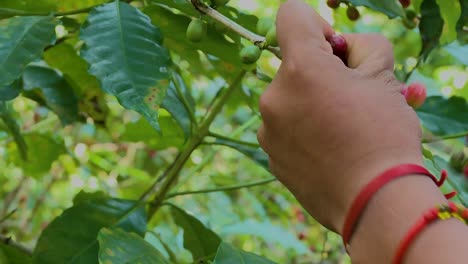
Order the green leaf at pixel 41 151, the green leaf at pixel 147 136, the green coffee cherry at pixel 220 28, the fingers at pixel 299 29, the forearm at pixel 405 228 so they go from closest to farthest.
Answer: the forearm at pixel 405 228 < the fingers at pixel 299 29 < the green coffee cherry at pixel 220 28 < the green leaf at pixel 147 136 < the green leaf at pixel 41 151

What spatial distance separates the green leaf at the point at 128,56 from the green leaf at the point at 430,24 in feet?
1.66

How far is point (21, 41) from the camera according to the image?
0.87m

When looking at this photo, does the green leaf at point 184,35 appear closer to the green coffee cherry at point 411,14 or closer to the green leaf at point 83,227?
the green leaf at point 83,227

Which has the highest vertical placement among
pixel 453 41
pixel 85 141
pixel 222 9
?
pixel 222 9

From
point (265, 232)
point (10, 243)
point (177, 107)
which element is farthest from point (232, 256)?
point (265, 232)

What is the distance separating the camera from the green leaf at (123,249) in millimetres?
860

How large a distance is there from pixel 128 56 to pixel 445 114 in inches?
26.6

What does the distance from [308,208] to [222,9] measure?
14.4 inches

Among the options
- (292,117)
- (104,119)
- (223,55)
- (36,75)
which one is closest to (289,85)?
(292,117)

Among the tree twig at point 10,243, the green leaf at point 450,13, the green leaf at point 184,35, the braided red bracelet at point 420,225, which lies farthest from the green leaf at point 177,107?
the braided red bracelet at point 420,225

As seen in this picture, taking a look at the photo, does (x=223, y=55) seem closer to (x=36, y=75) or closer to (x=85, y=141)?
(x=36, y=75)

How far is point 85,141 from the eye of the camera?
223 centimetres

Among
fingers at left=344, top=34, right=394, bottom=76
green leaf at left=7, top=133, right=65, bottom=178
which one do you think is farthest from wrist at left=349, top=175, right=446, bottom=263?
green leaf at left=7, top=133, right=65, bottom=178

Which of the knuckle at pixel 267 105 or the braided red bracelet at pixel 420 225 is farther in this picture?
the knuckle at pixel 267 105
